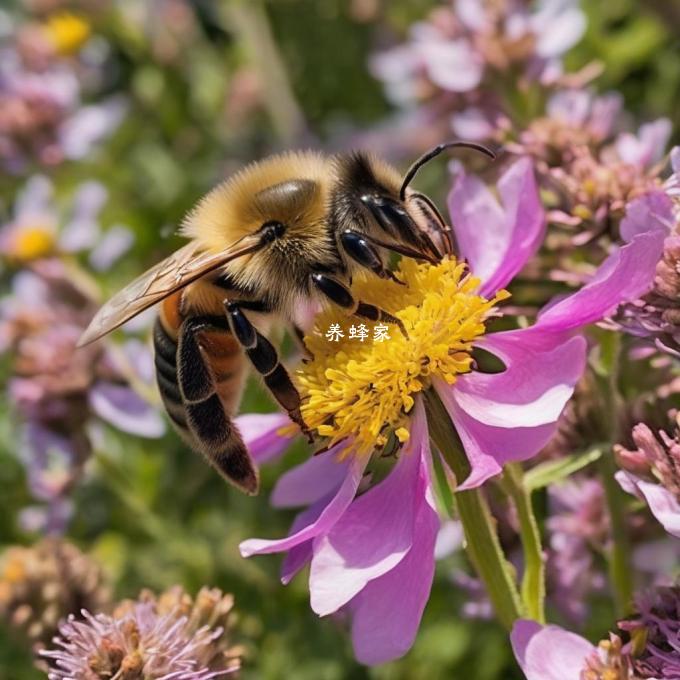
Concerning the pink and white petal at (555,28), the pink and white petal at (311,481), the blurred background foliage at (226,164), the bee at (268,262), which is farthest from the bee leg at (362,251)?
the pink and white petal at (555,28)

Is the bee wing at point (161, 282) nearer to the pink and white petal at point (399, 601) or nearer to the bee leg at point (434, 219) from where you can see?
the bee leg at point (434, 219)

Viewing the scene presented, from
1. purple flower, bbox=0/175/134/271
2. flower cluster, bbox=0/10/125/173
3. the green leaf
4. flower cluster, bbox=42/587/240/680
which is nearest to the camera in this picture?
flower cluster, bbox=42/587/240/680

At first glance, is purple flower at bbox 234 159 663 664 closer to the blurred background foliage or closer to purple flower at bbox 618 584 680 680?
purple flower at bbox 618 584 680 680

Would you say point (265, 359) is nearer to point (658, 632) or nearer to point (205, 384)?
point (205, 384)

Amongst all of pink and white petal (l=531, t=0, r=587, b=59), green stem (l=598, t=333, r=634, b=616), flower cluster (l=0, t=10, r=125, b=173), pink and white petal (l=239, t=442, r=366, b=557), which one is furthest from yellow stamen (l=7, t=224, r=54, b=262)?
green stem (l=598, t=333, r=634, b=616)

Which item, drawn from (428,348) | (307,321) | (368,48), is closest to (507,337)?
(428,348)

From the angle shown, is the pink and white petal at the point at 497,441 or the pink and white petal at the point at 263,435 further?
the pink and white petal at the point at 263,435

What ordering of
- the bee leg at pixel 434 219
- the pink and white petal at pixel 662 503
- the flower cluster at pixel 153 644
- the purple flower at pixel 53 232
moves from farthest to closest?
the purple flower at pixel 53 232 < the bee leg at pixel 434 219 < the flower cluster at pixel 153 644 < the pink and white petal at pixel 662 503
